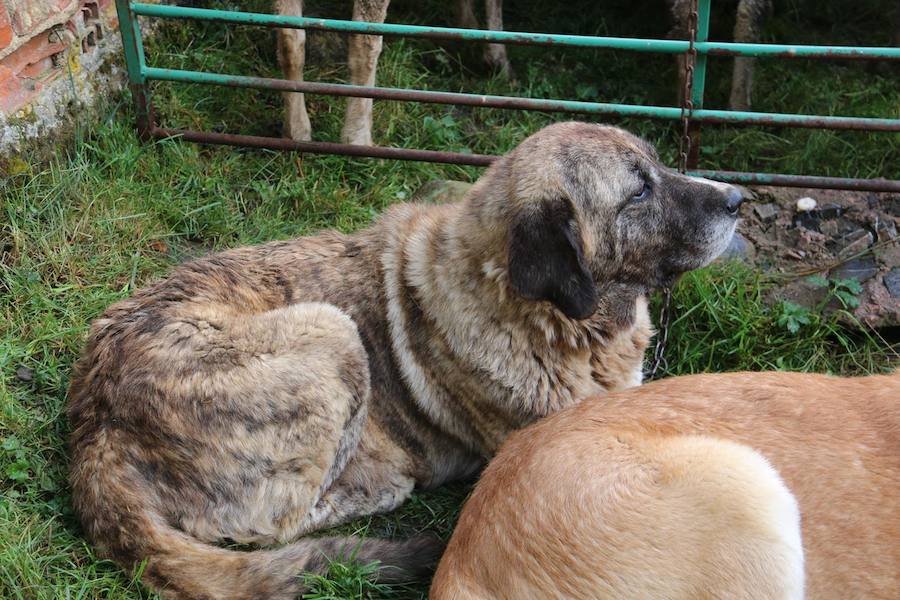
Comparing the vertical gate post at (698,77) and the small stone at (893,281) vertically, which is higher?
the vertical gate post at (698,77)

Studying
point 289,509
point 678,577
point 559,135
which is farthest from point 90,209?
point 678,577

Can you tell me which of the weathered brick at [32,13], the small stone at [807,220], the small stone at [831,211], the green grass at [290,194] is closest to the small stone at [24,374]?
the green grass at [290,194]

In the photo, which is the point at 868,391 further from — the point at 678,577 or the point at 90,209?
the point at 90,209

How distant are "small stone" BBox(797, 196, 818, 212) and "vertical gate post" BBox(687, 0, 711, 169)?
0.73 meters

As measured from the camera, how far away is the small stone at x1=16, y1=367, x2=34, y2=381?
4480 millimetres

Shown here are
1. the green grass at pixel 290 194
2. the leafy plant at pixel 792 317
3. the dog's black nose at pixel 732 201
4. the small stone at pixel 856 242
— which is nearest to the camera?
the green grass at pixel 290 194

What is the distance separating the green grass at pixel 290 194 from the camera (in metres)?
4.13

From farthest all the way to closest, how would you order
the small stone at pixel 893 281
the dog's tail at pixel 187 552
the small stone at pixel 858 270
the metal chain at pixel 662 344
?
the small stone at pixel 858 270 < the small stone at pixel 893 281 < the metal chain at pixel 662 344 < the dog's tail at pixel 187 552

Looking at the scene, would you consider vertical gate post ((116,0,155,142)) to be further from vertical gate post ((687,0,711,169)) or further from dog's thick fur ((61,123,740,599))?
vertical gate post ((687,0,711,169))

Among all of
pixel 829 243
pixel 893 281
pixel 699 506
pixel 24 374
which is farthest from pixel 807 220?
pixel 24 374

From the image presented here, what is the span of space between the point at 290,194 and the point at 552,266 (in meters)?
2.50

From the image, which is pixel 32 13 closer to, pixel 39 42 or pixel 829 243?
pixel 39 42

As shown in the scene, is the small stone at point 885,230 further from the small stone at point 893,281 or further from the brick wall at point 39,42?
the brick wall at point 39,42

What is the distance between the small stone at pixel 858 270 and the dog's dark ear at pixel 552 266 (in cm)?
197
